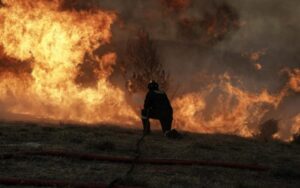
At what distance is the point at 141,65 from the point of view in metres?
37.8

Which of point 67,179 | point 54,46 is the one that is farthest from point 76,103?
point 67,179

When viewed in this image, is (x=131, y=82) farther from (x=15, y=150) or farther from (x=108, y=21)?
(x=15, y=150)

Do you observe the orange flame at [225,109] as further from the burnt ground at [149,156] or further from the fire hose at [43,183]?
the fire hose at [43,183]

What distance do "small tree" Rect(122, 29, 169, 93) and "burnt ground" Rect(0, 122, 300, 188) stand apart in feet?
69.9

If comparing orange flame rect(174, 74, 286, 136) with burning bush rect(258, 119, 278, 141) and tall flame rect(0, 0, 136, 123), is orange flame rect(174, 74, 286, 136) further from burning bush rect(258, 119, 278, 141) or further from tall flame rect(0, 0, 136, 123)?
tall flame rect(0, 0, 136, 123)

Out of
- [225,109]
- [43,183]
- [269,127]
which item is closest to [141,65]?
[225,109]

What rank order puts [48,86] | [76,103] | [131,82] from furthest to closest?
1. [131,82]
2. [76,103]
3. [48,86]

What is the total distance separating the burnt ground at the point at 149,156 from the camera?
8.82m

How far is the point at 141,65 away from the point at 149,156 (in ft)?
87.5

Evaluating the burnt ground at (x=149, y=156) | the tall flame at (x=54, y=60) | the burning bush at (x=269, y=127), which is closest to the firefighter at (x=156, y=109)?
the burnt ground at (x=149, y=156)

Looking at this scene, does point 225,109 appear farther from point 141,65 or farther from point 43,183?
point 43,183

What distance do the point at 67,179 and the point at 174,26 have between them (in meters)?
35.7

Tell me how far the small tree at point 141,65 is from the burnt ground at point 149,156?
69.9ft

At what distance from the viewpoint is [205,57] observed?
45.5 m
